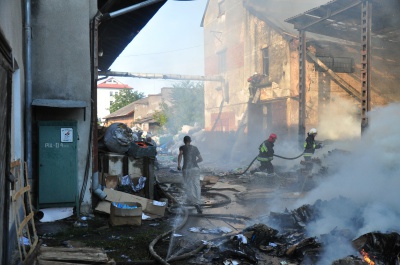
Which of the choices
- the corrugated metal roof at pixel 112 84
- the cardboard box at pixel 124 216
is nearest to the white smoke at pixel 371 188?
the cardboard box at pixel 124 216

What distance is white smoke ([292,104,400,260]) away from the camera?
5.41 m

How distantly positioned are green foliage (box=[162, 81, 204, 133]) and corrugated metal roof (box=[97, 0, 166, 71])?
819 inches

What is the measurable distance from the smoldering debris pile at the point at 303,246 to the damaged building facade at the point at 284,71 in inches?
374

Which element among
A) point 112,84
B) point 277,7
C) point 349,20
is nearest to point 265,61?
point 277,7

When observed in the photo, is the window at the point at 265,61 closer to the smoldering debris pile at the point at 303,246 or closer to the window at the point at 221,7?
the window at the point at 221,7

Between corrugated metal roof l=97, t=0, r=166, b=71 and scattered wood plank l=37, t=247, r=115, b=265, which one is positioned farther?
corrugated metal roof l=97, t=0, r=166, b=71

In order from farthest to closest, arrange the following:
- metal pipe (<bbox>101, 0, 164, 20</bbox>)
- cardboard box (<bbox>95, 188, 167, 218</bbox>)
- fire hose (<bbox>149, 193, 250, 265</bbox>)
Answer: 1. metal pipe (<bbox>101, 0, 164, 20</bbox>)
2. cardboard box (<bbox>95, 188, 167, 218</bbox>)
3. fire hose (<bbox>149, 193, 250, 265</bbox>)

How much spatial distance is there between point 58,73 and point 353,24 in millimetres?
12911

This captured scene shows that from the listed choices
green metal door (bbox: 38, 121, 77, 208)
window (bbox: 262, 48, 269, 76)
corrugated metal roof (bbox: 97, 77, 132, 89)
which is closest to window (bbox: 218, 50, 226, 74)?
window (bbox: 262, 48, 269, 76)

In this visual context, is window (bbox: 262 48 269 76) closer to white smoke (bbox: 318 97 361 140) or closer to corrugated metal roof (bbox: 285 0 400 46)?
white smoke (bbox: 318 97 361 140)

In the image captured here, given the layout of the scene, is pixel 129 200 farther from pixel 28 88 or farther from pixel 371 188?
pixel 371 188

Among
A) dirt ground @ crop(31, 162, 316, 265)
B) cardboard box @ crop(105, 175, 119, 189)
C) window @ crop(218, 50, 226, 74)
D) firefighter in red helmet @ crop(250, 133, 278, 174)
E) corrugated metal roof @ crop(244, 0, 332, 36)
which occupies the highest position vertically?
corrugated metal roof @ crop(244, 0, 332, 36)

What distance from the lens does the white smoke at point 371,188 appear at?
17.8ft

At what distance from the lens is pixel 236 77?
23312 millimetres
